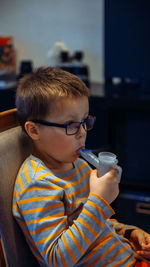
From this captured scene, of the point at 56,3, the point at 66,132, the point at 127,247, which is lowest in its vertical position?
the point at 127,247

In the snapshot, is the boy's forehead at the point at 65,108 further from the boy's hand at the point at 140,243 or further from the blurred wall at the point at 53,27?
the blurred wall at the point at 53,27

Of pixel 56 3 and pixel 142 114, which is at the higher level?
pixel 56 3

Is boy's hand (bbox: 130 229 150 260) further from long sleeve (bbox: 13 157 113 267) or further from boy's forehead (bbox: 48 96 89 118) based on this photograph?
boy's forehead (bbox: 48 96 89 118)

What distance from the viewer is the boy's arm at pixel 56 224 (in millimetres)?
772

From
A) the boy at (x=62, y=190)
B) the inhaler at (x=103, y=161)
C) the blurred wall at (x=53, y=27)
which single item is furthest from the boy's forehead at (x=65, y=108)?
the blurred wall at (x=53, y=27)

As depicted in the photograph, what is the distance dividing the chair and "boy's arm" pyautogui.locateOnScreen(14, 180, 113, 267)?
0.05m

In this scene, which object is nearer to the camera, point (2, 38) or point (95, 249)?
point (95, 249)

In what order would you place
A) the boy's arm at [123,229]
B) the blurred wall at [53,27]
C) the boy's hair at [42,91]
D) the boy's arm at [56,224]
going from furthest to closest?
the blurred wall at [53,27], the boy's arm at [123,229], the boy's hair at [42,91], the boy's arm at [56,224]

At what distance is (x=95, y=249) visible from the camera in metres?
0.88

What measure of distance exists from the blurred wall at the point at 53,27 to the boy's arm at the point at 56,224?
173 cm

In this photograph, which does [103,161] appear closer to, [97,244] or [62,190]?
[62,190]

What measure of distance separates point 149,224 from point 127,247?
3.39 feet

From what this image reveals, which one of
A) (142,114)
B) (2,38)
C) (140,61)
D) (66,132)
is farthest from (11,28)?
(66,132)

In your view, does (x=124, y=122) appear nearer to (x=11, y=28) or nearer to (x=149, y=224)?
(x=149, y=224)
